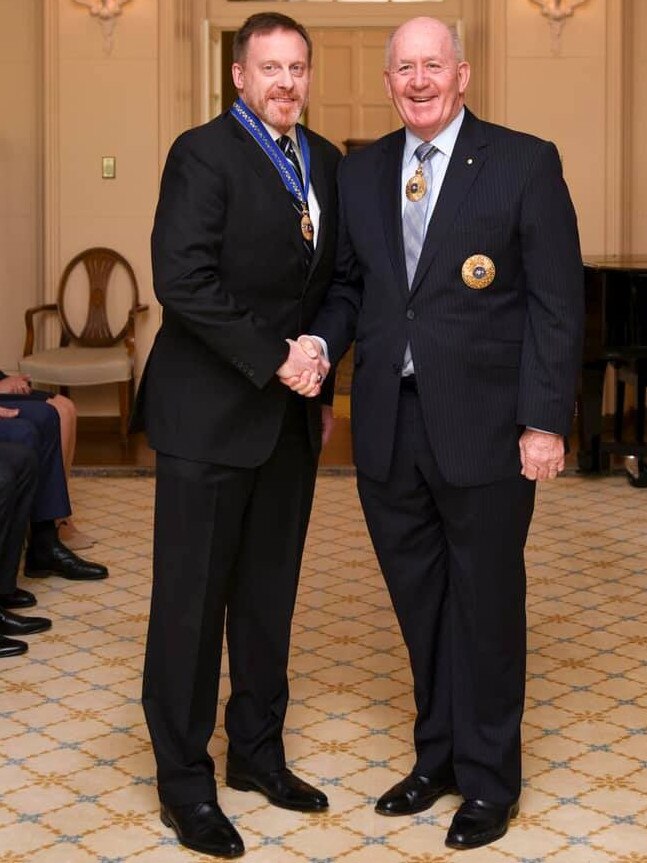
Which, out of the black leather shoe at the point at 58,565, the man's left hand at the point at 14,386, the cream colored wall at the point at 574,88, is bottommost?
the black leather shoe at the point at 58,565

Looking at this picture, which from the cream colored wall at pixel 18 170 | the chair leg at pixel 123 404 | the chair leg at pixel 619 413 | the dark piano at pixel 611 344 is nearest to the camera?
the dark piano at pixel 611 344

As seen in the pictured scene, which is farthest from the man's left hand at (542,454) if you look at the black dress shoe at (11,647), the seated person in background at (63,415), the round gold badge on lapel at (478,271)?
the seated person in background at (63,415)

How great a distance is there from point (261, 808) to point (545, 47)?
652cm

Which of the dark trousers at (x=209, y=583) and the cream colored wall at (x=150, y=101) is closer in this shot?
the dark trousers at (x=209, y=583)

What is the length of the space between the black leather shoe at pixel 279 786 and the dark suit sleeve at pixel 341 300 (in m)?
0.99

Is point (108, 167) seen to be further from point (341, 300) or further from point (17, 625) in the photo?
point (341, 300)

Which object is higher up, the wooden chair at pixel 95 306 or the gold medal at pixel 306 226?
the gold medal at pixel 306 226

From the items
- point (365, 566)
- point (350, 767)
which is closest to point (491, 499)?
point (350, 767)

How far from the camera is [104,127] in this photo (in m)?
8.82

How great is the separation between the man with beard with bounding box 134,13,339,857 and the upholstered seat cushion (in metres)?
5.00

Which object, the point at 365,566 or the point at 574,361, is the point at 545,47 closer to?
the point at 365,566

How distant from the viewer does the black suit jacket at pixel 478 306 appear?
9.83 feet

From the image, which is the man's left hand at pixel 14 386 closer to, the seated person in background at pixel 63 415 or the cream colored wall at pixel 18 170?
the seated person in background at pixel 63 415

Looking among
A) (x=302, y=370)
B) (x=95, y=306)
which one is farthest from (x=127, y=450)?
(x=302, y=370)
